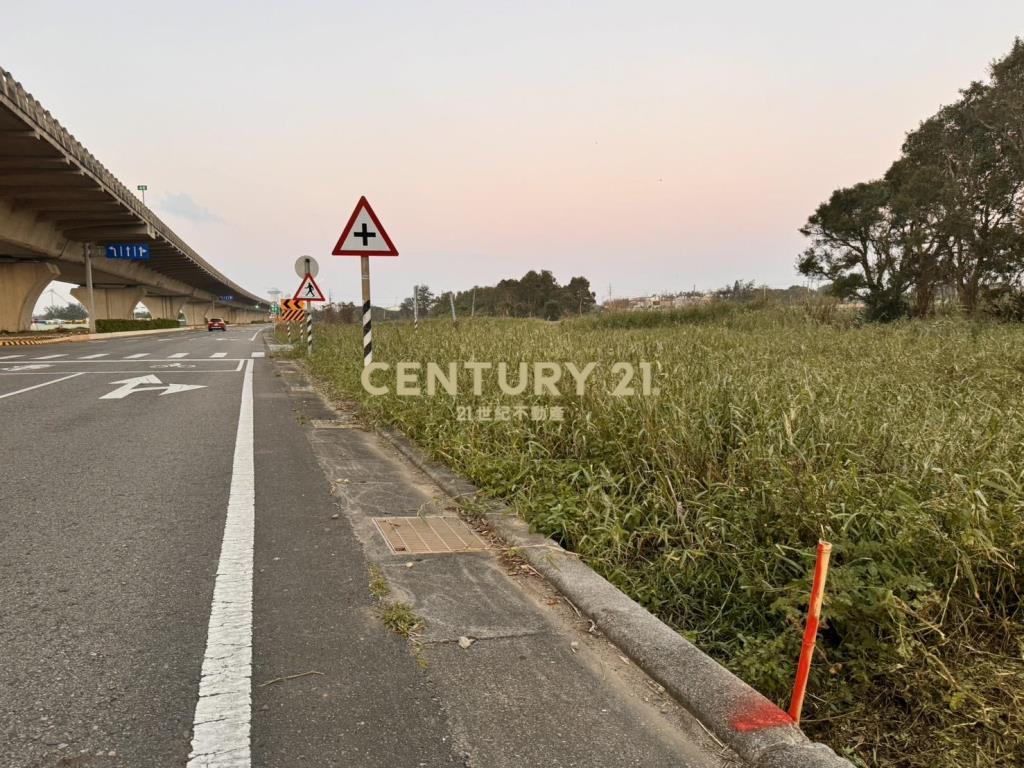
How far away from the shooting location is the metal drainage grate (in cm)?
369

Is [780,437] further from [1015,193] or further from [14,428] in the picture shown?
[1015,193]

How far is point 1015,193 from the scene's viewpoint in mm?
19594

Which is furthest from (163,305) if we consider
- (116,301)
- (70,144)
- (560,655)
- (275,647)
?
(560,655)

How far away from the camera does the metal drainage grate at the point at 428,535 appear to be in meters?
3.69

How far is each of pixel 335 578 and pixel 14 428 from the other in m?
6.12

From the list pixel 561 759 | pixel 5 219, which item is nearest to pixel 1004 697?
pixel 561 759

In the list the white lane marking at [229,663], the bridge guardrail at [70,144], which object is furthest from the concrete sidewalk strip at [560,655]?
the bridge guardrail at [70,144]

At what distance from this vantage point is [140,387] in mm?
11039

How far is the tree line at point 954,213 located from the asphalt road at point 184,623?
1799cm

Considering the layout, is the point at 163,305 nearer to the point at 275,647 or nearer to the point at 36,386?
the point at 36,386

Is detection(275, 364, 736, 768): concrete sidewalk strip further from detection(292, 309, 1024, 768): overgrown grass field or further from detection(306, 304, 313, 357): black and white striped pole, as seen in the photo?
detection(306, 304, 313, 357): black and white striped pole

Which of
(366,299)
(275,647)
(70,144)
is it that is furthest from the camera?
(70,144)

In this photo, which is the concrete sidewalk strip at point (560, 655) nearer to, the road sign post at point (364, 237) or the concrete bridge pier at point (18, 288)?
the road sign post at point (364, 237)

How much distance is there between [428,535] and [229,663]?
1.63m
